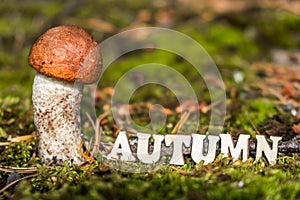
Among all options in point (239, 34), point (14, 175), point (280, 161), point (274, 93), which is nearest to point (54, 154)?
point (14, 175)

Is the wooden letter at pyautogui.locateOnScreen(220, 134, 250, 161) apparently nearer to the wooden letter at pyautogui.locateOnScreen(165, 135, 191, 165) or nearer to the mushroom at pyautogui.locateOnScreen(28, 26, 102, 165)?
the wooden letter at pyautogui.locateOnScreen(165, 135, 191, 165)

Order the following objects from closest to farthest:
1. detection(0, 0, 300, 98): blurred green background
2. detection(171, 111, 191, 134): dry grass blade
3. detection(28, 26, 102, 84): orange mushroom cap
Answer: detection(28, 26, 102, 84): orange mushroom cap, detection(171, 111, 191, 134): dry grass blade, detection(0, 0, 300, 98): blurred green background

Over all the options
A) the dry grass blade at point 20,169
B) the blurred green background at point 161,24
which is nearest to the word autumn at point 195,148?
the dry grass blade at point 20,169

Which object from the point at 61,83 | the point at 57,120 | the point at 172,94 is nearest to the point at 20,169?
the point at 57,120

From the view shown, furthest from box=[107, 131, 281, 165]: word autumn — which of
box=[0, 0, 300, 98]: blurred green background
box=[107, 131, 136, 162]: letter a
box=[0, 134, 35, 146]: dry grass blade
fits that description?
box=[0, 0, 300, 98]: blurred green background

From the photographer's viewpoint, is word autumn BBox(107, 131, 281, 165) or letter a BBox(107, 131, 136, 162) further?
letter a BBox(107, 131, 136, 162)

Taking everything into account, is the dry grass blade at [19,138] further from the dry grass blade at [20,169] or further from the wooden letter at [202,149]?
the wooden letter at [202,149]

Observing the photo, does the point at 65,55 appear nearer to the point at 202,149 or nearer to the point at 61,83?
the point at 61,83
